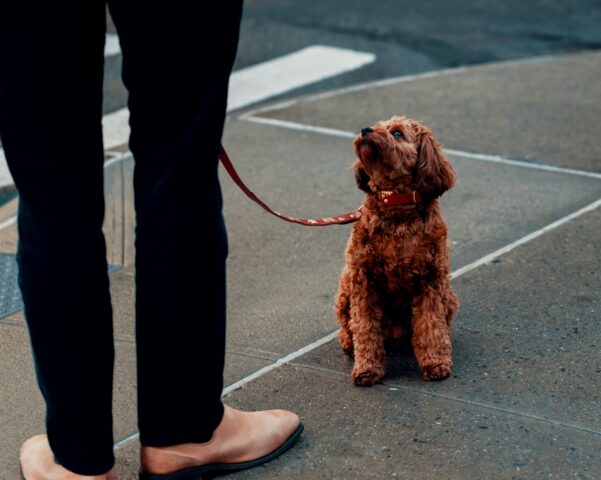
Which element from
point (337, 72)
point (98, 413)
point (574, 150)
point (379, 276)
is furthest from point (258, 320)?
point (337, 72)

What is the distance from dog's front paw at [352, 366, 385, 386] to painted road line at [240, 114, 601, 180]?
275 cm

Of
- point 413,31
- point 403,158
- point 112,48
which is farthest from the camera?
point 413,31

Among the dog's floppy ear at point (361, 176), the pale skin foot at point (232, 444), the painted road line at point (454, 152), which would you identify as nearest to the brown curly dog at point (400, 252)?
the dog's floppy ear at point (361, 176)

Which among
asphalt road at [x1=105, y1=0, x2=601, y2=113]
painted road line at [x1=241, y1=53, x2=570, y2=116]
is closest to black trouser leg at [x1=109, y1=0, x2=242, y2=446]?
painted road line at [x1=241, y1=53, x2=570, y2=116]

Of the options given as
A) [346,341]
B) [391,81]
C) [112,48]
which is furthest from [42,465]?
[112,48]

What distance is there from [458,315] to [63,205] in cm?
208

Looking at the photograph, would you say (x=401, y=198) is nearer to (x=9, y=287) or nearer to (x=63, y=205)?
(x=63, y=205)

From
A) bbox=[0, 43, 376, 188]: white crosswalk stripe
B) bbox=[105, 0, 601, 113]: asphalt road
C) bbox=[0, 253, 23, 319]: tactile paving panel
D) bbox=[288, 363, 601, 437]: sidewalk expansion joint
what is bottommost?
bbox=[0, 253, 23, 319]: tactile paving panel

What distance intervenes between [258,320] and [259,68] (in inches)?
183

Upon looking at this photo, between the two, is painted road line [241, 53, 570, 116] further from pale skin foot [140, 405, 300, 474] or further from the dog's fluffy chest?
pale skin foot [140, 405, 300, 474]

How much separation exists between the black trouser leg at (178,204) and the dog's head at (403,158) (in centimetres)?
76

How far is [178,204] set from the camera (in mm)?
2824

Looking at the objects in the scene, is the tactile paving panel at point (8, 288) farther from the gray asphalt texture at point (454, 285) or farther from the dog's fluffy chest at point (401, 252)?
the dog's fluffy chest at point (401, 252)

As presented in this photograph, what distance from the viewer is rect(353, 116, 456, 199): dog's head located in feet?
11.6
